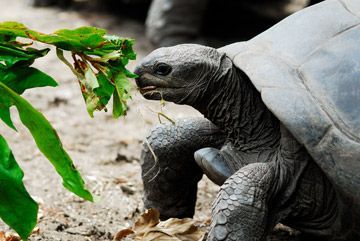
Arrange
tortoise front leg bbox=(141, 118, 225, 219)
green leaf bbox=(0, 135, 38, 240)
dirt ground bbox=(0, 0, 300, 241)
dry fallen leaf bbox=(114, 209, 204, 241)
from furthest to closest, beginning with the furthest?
dirt ground bbox=(0, 0, 300, 241), tortoise front leg bbox=(141, 118, 225, 219), dry fallen leaf bbox=(114, 209, 204, 241), green leaf bbox=(0, 135, 38, 240)

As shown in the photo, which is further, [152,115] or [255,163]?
[152,115]

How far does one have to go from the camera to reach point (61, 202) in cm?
350

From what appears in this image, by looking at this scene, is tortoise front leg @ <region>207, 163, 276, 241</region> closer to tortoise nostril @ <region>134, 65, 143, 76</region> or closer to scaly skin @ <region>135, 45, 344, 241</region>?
scaly skin @ <region>135, 45, 344, 241</region>

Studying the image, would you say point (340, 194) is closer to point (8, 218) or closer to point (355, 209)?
point (355, 209)

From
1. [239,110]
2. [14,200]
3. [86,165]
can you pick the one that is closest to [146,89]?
[239,110]

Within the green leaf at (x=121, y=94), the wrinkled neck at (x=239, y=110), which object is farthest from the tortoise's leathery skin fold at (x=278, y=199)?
the green leaf at (x=121, y=94)

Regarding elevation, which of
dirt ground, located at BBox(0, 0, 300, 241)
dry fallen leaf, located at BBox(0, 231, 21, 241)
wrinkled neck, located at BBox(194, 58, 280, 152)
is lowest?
dirt ground, located at BBox(0, 0, 300, 241)

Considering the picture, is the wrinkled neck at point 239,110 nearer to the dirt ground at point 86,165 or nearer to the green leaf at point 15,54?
the dirt ground at point 86,165

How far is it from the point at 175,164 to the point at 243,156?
380mm

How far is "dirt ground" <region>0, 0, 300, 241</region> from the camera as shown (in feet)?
10.5

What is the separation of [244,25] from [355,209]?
18.7ft

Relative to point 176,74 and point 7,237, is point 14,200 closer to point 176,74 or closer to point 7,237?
point 7,237

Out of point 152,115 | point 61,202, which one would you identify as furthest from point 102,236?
point 152,115

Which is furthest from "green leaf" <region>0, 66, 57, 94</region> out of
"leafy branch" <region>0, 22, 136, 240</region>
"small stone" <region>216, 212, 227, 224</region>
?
"small stone" <region>216, 212, 227, 224</region>
